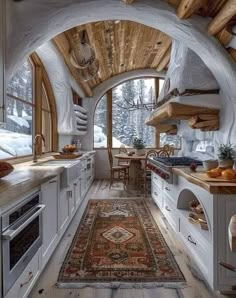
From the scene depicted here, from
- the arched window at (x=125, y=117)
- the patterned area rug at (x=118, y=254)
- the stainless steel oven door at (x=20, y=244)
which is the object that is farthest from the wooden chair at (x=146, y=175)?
the stainless steel oven door at (x=20, y=244)

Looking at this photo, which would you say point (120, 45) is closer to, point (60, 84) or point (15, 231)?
point (60, 84)

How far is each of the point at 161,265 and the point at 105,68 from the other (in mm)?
5776

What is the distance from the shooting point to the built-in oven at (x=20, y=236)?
1.45 meters

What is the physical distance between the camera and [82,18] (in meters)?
2.78

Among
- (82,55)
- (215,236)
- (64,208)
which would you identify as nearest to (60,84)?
(82,55)

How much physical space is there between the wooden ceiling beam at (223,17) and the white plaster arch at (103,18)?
4.4 inches

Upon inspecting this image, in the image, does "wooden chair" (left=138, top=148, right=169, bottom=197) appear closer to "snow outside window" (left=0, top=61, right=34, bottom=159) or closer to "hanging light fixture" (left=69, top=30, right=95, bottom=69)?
"hanging light fixture" (left=69, top=30, right=95, bottom=69)

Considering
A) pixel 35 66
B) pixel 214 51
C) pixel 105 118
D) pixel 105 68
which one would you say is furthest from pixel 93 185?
pixel 214 51

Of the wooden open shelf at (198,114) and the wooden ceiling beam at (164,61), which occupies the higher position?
the wooden ceiling beam at (164,61)

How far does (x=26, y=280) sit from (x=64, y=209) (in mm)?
1523

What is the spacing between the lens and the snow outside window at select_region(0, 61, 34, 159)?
11.7ft

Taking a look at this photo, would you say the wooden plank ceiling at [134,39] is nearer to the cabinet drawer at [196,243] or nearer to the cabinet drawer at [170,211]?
the cabinet drawer at [196,243]

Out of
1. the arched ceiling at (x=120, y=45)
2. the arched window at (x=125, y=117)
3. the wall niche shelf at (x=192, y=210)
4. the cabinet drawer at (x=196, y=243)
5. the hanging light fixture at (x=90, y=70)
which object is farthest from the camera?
the arched window at (x=125, y=117)

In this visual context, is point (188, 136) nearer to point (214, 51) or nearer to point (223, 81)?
point (223, 81)
